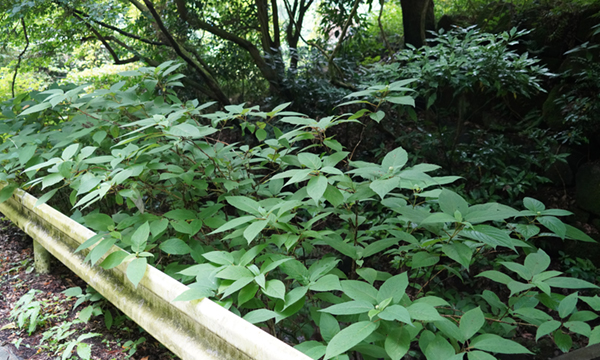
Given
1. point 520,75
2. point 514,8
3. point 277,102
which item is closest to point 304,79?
point 277,102

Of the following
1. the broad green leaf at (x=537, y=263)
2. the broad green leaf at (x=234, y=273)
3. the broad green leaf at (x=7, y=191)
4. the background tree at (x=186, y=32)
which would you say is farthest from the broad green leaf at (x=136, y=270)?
the background tree at (x=186, y=32)

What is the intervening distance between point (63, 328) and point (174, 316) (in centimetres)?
98

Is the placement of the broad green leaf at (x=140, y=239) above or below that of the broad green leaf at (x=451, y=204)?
below

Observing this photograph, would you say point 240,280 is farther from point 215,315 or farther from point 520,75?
point 520,75

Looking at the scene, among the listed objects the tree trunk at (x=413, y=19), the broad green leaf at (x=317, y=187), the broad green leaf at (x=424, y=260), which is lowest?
the broad green leaf at (x=424, y=260)

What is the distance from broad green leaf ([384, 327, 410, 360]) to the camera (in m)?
1.10

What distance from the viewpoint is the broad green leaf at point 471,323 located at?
1215mm

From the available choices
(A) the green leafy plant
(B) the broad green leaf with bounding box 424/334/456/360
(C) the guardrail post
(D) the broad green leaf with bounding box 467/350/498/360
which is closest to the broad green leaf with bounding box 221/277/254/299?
(B) the broad green leaf with bounding box 424/334/456/360

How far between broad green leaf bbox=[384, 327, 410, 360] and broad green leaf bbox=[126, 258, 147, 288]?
930 mm

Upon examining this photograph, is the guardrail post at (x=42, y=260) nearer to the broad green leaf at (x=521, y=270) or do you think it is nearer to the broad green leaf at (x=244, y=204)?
the broad green leaf at (x=244, y=204)

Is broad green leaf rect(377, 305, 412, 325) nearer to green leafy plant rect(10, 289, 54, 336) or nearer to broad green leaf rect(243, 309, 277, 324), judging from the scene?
broad green leaf rect(243, 309, 277, 324)

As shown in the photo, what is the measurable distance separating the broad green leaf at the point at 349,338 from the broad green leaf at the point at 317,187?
427 mm

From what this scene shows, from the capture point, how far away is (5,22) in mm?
4699

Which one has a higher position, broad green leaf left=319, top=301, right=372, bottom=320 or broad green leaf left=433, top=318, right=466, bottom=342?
broad green leaf left=319, top=301, right=372, bottom=320
